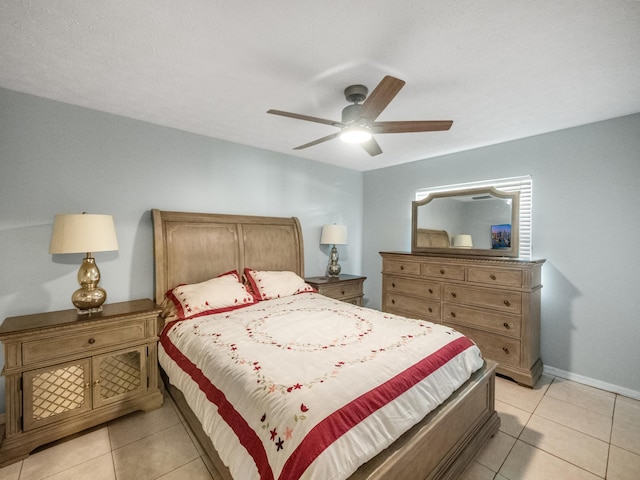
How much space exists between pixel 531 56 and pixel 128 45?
235cm

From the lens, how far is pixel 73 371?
201cm

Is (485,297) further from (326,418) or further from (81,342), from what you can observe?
(81,342)

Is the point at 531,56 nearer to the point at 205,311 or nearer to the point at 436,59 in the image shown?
the point at 436,59

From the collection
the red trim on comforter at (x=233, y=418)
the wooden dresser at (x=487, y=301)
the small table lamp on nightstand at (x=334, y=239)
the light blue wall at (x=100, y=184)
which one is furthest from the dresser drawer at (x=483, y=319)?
the red trim on comforter at (x=233, y=418)

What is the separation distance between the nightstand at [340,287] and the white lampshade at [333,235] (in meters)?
0.51

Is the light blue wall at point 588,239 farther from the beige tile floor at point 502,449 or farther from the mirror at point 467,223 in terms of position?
the beige tile floor at point 502,449

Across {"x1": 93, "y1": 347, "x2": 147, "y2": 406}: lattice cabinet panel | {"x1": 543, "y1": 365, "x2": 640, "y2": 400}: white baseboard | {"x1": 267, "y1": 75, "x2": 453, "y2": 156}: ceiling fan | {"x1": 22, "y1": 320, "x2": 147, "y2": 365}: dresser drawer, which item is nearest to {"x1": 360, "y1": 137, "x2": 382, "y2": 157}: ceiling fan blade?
{"x1": 267, "y1": 75, "x2": 453, "y2": 156}: ceiling fan

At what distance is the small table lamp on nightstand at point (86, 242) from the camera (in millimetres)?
2020

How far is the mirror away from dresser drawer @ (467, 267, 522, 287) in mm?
340

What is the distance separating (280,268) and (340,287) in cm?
83

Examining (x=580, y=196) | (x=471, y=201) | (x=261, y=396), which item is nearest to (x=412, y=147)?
(x=471, y=201)

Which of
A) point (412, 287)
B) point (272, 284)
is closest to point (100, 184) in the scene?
point (272, 284)

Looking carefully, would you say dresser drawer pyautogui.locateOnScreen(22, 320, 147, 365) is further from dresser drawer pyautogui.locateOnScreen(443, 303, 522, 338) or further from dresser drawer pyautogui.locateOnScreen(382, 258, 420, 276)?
dresser drawer pyautogui.locateOnScreen(443, 303, 522, 338)

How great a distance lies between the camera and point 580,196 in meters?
2.80
